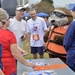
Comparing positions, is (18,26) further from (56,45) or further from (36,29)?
(56,45)

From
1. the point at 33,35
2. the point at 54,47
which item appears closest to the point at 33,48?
the point at 33,35

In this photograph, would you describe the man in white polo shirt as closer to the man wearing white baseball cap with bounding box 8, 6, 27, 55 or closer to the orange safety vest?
the man wearing white baseball cap with bounding box 8, 6, 27, 55

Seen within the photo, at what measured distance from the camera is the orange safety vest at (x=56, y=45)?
552 cm

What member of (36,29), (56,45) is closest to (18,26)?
(36,29)

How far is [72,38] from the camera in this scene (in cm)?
482

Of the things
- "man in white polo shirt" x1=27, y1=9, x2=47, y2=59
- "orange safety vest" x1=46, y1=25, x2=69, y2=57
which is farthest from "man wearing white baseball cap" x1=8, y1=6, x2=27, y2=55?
"orange safety vest" x1=46, y1=25, x2=69, y2=57

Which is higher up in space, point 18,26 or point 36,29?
point 18,26

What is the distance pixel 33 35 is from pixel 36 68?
389cm

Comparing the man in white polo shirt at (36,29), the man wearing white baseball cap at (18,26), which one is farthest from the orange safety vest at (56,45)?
the man in white polo shirt at (36,29)

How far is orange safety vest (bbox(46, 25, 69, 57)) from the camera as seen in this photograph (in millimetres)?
5523

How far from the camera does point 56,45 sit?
5535 millimetres

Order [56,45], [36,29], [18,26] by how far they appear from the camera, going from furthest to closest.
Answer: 1. [36,29]
2. [18,26]
3. [56,45]

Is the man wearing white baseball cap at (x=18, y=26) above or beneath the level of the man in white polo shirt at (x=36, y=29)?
above

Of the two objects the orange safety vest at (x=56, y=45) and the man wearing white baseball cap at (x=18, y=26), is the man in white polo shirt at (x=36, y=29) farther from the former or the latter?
the orange safety vest at (x=56, y=45)
